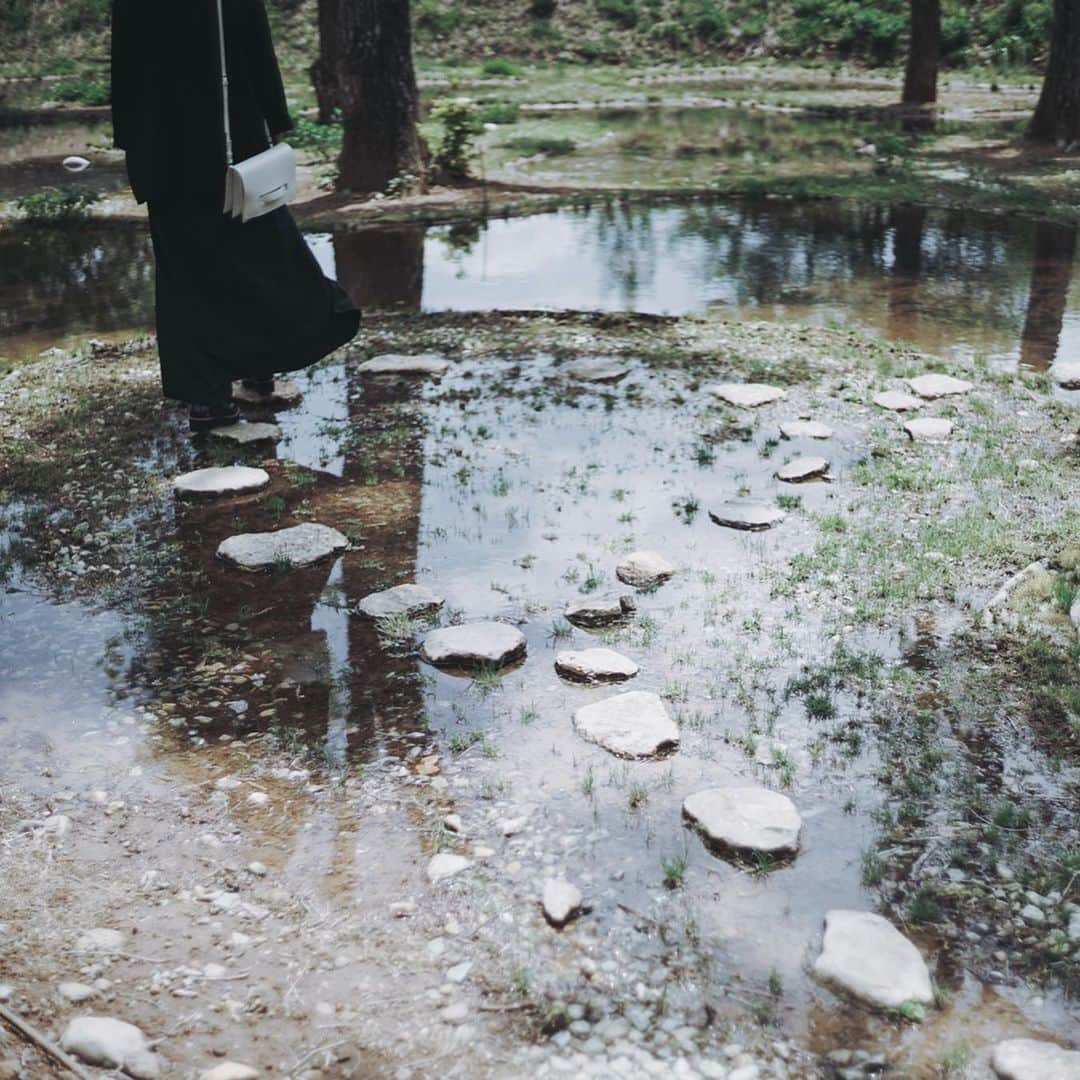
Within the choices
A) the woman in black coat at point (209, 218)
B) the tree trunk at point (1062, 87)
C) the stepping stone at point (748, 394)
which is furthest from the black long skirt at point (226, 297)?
the tree trunk at point (1062, 87)

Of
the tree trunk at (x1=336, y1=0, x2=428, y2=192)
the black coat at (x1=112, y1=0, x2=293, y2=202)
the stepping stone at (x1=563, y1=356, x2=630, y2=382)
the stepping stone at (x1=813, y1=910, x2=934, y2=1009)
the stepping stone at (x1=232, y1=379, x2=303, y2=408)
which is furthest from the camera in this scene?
the tree trunk at (x1=336, y1=0, x2=428, y2=192)

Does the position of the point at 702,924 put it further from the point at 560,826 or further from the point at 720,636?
the point at 720,636

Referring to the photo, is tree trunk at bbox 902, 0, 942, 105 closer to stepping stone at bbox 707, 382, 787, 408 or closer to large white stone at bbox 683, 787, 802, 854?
stepping stone at bbox 707, 382, 787, 408

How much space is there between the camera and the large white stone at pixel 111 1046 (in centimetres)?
249

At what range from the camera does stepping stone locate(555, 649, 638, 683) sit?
386cm

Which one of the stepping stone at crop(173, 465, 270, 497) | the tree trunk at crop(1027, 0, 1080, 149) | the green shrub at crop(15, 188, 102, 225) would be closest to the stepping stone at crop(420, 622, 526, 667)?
the stepping stone at crop(173, 465, 270, 497)

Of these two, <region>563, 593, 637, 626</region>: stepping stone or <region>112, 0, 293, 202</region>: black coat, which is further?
<region>112, 0, 293, 202</region>: black coat

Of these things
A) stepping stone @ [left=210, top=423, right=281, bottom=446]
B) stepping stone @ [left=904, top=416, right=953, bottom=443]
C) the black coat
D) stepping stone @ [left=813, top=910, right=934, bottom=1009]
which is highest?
the black coat

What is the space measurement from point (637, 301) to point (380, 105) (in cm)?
448

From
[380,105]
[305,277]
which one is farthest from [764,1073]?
[380,105]

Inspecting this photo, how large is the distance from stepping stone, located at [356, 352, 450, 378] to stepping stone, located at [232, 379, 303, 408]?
464mm

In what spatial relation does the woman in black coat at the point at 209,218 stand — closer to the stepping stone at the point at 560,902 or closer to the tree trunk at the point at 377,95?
the stepping stone at the point at 560,902

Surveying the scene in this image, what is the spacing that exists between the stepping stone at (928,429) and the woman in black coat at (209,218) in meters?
2.64

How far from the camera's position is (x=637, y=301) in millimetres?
8109
